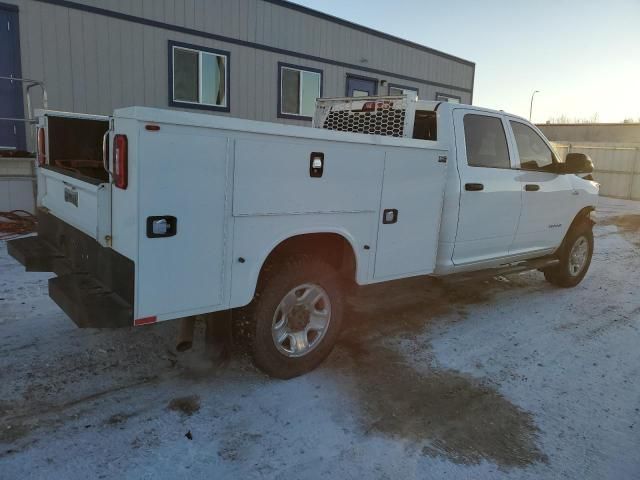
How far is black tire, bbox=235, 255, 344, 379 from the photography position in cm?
339

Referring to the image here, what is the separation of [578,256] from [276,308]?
498 cm

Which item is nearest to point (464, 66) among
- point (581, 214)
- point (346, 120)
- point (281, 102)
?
point (281, 102)

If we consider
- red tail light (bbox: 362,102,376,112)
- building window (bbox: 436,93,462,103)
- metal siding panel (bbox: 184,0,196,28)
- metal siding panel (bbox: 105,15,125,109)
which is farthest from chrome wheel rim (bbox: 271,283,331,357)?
building window (bbox: 436,93,462,103)

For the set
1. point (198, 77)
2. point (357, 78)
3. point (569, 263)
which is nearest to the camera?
point (569, 263)

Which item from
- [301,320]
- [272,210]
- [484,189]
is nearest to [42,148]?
[272,210]

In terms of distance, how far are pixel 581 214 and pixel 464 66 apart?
41.9 ft

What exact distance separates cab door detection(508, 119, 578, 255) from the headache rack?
4.51 feet

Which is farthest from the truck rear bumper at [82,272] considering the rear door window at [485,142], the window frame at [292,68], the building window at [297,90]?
the building window at [297,90]

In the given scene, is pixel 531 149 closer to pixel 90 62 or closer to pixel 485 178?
pixel 485 178

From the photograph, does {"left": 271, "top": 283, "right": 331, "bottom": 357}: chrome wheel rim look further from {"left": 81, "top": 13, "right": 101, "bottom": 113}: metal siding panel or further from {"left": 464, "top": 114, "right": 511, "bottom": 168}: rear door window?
{"left": 81, "top": 13, "right": 101, "bottom": 113}: metal siding panel

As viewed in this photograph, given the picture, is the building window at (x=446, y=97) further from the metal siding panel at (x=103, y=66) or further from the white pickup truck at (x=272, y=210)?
the white pickup truck at (x=272, y=210)

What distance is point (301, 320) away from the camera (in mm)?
3713

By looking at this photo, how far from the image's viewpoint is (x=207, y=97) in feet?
36.4

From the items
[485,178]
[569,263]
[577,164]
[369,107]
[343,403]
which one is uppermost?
[369,107]
